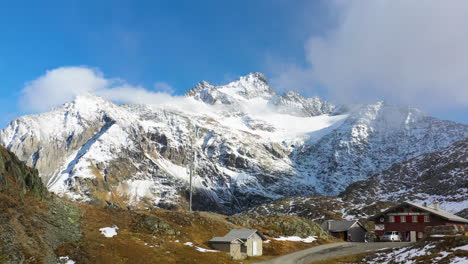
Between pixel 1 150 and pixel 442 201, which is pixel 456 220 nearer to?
pixel 1 150

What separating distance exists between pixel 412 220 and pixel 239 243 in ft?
161

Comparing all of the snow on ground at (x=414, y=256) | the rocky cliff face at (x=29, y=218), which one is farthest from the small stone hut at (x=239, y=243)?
the rocky cliff face at (x=29, y=218)

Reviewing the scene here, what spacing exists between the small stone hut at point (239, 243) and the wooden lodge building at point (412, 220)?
42.2 m

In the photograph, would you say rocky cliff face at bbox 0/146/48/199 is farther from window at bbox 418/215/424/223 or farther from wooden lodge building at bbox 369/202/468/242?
window at bbox 418/215/424/223

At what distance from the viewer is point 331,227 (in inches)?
4601

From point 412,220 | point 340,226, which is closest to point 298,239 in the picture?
point 340,226

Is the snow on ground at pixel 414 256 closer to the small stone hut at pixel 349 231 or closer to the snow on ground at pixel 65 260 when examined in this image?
the snow on ground at pixel 65 260

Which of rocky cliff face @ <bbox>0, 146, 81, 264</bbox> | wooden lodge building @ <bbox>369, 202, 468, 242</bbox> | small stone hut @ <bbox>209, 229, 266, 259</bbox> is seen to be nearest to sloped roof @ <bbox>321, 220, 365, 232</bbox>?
wooden lodge building @ <bbox>369, 202, 468, 242</bbox>

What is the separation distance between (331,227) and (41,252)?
87.0 metres

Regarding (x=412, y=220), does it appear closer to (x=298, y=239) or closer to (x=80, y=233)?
(x=298, y=239)

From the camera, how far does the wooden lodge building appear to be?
9500 cm

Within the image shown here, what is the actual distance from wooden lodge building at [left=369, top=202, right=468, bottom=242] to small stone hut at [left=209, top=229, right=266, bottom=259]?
42.2 metres

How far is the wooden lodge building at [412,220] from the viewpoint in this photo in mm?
95000

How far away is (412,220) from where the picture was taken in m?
99.2
